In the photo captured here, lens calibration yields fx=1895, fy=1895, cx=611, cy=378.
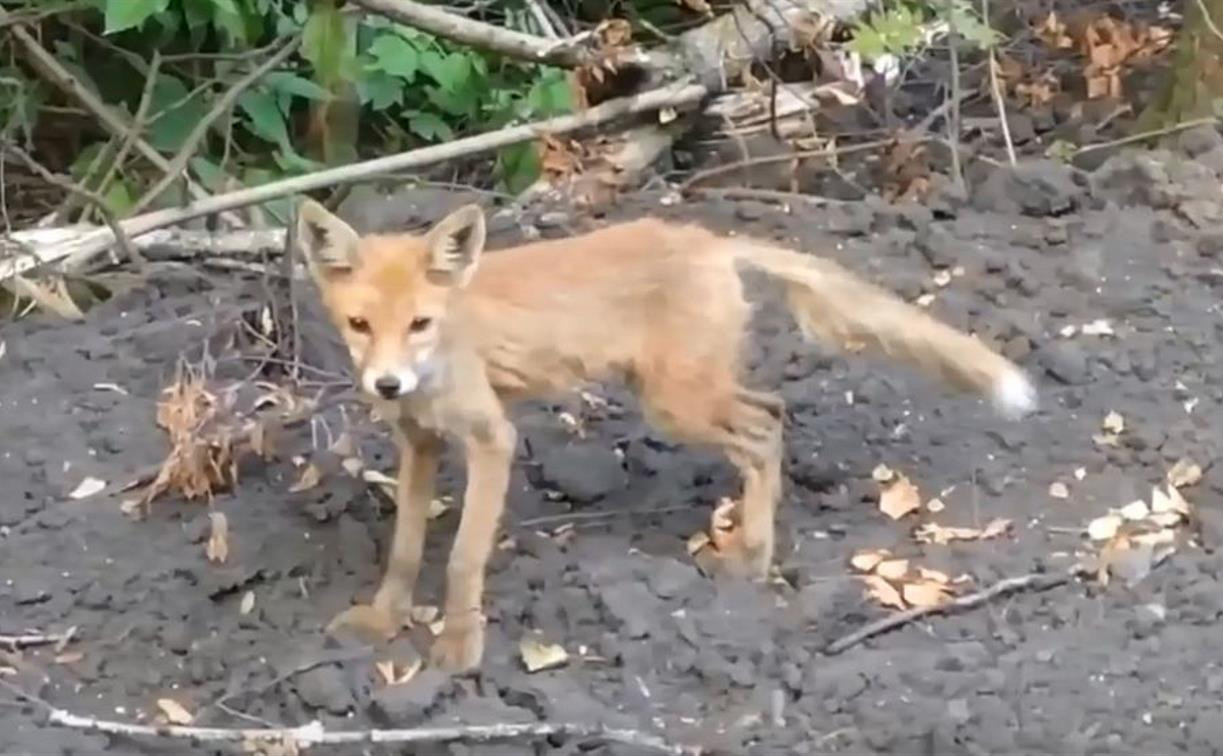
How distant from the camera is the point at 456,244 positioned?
3.82 meters

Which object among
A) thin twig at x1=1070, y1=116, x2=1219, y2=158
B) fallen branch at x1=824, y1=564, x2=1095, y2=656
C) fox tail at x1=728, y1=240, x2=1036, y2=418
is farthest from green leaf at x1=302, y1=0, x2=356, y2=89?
fallen branch at x1=824, y1=564, x2=1095, y2=656

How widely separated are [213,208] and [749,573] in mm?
2274

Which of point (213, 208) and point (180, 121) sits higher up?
point (213, 208)

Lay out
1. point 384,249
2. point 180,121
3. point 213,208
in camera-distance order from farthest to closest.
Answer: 1. point 180,121
2. point 213,208
3. point 384,249

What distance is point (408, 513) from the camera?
397 cm

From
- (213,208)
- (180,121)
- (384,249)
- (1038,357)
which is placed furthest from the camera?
(180,121)

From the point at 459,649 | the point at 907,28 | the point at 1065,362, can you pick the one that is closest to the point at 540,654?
the point at 459,649

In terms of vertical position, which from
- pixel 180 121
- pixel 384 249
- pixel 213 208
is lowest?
pixel 180 121

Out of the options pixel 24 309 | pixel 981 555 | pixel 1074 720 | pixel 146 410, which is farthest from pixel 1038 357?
pixel 24 309

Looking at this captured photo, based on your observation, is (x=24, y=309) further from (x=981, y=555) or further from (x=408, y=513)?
(x=981, y=555)

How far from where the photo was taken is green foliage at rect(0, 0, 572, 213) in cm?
682

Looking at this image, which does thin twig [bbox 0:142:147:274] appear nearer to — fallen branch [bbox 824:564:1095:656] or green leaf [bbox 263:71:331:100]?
green leaf [bbox 263:71:331:100]

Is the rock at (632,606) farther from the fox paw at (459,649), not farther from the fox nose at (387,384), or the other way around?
the fox nose at (387,384)

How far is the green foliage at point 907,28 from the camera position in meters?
4.80
